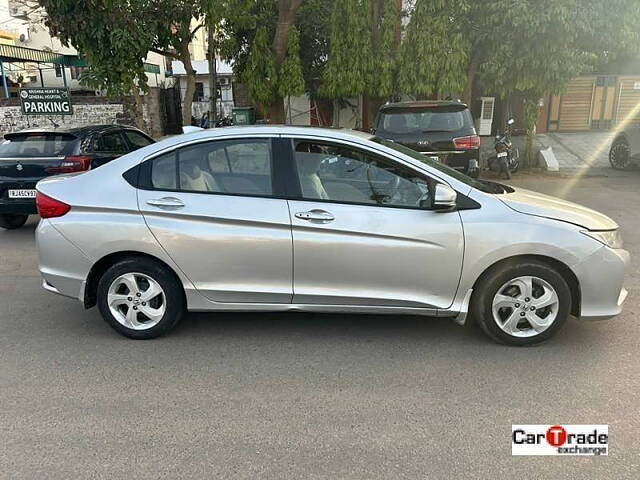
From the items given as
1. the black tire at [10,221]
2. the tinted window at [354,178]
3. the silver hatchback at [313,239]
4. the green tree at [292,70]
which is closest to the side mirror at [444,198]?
the silver hatchback at [313,239]

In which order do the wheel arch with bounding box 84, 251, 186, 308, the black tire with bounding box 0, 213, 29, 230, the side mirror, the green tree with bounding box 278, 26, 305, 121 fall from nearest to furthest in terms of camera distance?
the side mirror, the wheel arch with bounding box 84, 251, 186, 308, the black tire with bounding box 0, 213, 29, 230, the green tree with bounding box 278, 26, 305, 121

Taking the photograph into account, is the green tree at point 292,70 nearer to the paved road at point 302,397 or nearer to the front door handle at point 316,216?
the paved road at point 302,397

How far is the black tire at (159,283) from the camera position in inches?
142

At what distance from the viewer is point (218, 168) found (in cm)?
366

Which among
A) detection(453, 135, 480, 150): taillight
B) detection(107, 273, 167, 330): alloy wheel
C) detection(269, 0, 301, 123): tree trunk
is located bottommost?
detection(107, 273, 167, 330): alloy wheel

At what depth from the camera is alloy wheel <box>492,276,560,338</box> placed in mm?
3396

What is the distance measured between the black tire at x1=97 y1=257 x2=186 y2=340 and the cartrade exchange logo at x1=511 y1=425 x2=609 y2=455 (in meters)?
2.45

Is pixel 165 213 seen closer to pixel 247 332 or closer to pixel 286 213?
pixel 286 213

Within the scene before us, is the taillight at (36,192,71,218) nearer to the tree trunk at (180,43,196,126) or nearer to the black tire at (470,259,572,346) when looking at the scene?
the black tire at (470,259,572,346)

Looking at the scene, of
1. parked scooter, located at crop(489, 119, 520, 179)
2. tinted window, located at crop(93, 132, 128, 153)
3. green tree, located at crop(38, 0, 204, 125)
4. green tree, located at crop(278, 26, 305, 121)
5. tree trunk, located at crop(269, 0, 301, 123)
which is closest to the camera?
tinted window, located at crop(93, 132, 128, 153)

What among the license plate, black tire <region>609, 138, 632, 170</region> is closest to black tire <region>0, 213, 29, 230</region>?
the license plate

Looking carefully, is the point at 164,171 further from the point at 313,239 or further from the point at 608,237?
the point at 608,237

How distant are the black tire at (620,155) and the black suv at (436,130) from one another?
6.36 metres

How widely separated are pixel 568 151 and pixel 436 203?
13.5 metres
